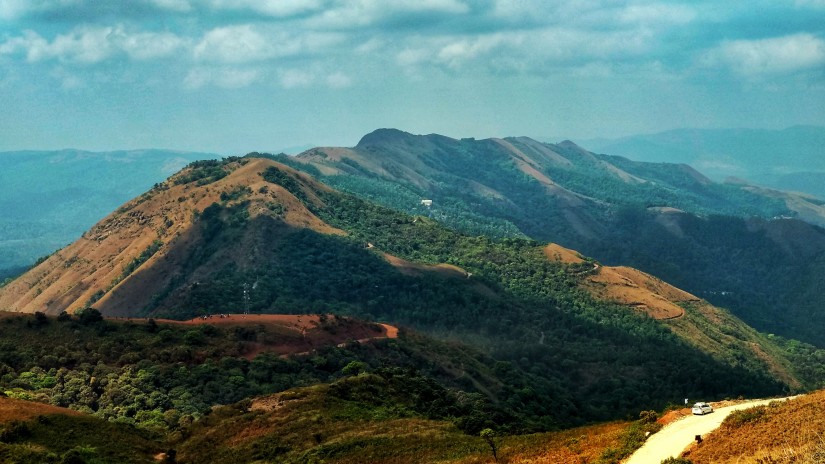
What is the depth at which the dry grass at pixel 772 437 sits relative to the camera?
143 ft

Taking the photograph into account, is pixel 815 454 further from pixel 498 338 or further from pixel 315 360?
pixel 498 338

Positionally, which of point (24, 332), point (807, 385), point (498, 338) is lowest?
point (807, 385)

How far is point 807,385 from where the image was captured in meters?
176

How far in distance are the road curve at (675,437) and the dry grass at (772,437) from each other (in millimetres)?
1724

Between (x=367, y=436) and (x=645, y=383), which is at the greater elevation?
(x=367, y=436)

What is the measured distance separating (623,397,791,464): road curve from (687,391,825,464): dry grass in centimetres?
172

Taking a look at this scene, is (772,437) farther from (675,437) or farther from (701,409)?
(701,409)

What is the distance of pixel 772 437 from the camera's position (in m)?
47.3

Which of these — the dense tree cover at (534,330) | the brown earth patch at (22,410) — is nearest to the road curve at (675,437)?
the brown earth patch at (22,410)

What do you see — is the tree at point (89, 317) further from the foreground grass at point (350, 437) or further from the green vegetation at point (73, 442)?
the green vegetation at point (73, 442)

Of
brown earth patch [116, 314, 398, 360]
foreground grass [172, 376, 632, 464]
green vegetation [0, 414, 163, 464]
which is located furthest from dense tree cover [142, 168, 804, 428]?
green vegetation [0, 414, 163, 464]

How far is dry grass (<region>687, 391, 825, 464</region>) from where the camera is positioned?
143ft

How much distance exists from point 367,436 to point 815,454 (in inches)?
1620

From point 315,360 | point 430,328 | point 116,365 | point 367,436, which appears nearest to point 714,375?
point 430,328
